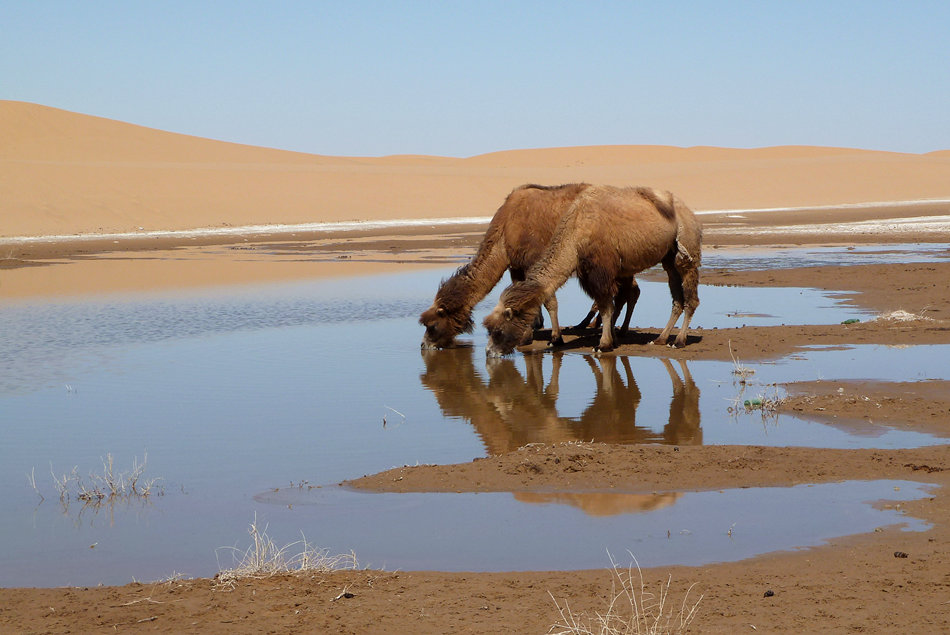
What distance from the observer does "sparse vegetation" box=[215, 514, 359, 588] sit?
234 inches

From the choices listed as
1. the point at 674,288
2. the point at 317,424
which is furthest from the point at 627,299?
the point at 317,424

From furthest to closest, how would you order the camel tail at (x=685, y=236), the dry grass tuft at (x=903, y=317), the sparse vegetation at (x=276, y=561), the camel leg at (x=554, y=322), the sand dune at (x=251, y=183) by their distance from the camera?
Answer: the sand dune at (x=251, y=183), the dry grass tuft at (x=903, y=317), the camel tail at (x=685, y=236), the camel leg at (x=554, y=322), the sparse vegetation at (x=276, y=561)

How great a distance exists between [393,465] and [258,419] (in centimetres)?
238

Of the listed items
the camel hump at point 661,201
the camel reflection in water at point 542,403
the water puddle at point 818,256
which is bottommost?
the camel reflection in water at point 542,403

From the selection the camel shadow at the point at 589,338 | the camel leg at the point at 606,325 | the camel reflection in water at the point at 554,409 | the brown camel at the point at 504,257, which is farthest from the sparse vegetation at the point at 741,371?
the brown camel at the point at 504,257

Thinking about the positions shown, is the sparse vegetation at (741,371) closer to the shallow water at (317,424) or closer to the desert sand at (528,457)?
the shallow water at (317,424)

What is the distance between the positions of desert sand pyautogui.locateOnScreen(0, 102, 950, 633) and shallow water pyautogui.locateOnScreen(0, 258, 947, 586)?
0.42m

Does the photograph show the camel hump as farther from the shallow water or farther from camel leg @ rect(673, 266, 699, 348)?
the shallow water

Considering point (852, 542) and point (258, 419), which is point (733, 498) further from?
point (258, 419)

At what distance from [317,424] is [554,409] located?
2.39 meters

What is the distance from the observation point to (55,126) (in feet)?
361

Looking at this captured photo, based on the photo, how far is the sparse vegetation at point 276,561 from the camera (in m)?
5.93

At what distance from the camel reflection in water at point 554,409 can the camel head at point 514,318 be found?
11.1 inches

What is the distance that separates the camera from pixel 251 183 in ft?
254
